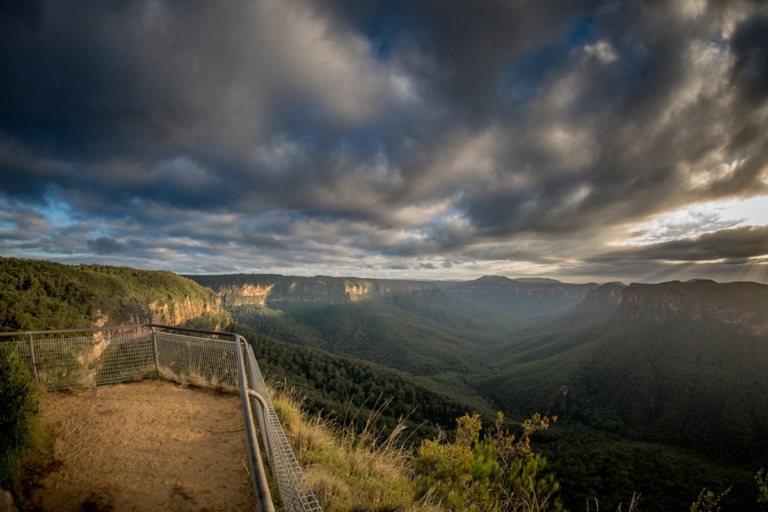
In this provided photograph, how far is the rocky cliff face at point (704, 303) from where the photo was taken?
231ft

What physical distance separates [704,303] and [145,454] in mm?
118773

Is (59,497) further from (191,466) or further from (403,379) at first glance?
(403,379)

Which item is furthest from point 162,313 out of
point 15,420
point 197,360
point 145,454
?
point 145,454

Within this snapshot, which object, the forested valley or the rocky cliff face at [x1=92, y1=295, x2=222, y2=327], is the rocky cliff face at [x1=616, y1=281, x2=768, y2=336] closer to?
the forested valley

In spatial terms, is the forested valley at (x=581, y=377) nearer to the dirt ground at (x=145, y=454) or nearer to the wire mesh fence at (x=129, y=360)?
the dirt ground at (x=145, y=454)

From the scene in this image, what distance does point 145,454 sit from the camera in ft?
14.5

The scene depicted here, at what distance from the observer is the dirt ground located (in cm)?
357

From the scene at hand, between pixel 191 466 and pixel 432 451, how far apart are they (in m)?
3.78

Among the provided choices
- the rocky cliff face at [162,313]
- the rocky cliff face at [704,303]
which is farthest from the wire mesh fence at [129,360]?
the rocky cliff face at [704,303]

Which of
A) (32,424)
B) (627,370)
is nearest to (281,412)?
(32,424)

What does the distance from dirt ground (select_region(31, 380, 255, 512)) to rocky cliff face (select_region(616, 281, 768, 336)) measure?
111577mm

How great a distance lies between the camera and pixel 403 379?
48656 mm

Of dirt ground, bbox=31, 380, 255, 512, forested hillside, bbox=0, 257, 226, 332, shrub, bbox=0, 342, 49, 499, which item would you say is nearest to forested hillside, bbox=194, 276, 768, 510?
dirt ground, bbox=31, 380, 255, 512

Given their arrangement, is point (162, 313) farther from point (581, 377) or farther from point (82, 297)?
point (581, 377)
